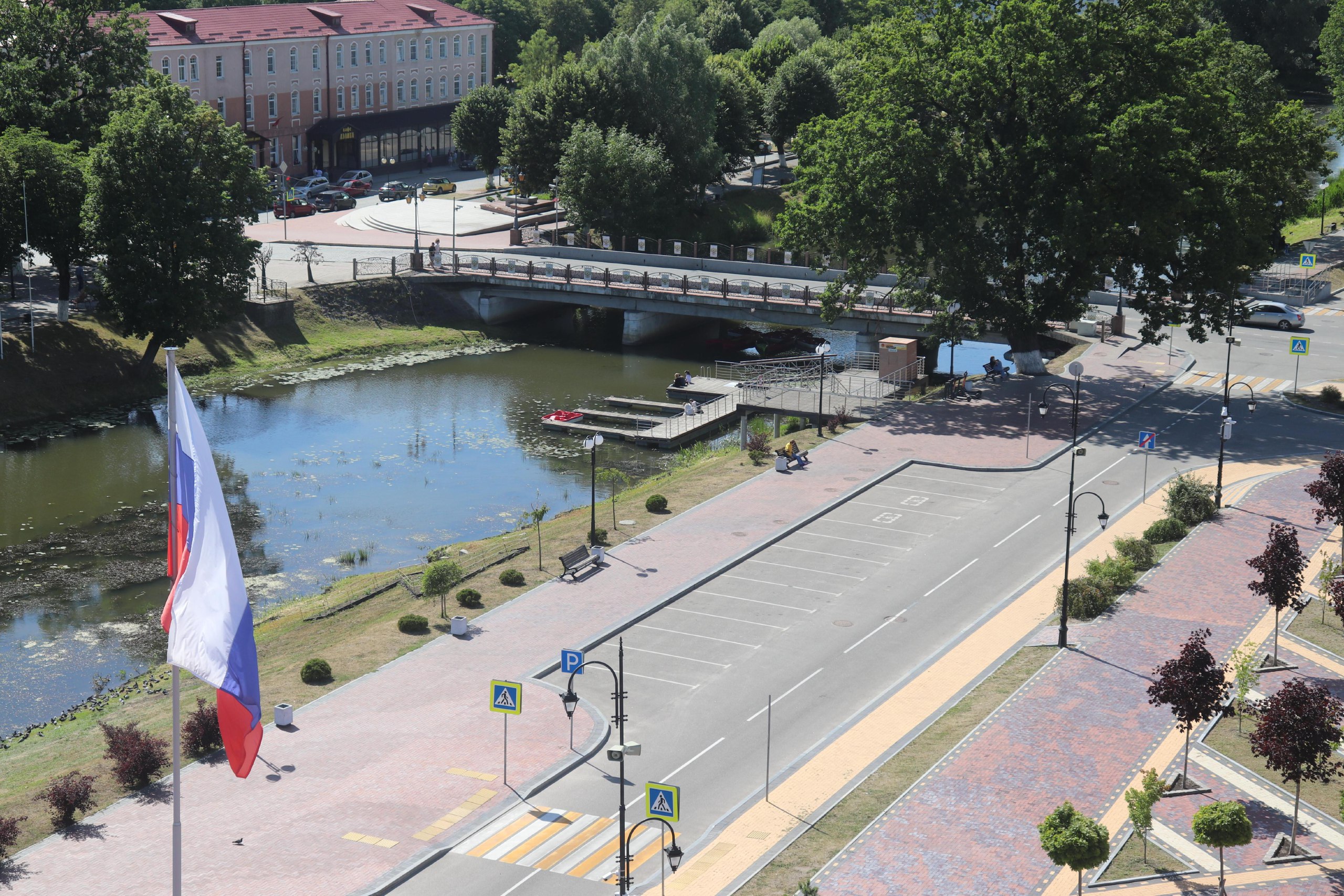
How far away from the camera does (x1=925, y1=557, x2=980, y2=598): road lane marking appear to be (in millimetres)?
44906

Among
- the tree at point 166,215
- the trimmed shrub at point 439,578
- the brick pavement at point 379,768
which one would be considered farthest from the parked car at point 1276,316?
the tree at point 166,215

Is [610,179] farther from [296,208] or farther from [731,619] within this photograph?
[731,619]

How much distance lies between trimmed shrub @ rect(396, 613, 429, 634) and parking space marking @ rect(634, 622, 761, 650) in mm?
5955

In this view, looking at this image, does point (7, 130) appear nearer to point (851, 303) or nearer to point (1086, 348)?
point (851, 303)

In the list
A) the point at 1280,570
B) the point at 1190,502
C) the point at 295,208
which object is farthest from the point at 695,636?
the point at 295,208

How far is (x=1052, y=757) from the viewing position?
33.8 m

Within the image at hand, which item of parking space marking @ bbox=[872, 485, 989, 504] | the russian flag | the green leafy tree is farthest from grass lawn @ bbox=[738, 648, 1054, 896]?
the green leafy tree

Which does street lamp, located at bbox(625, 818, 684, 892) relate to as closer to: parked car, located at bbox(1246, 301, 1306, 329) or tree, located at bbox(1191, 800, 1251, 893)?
tree, located at bbox(1191, 800, 1251, 893)

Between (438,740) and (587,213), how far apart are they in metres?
62.1

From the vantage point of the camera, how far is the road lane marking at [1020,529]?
162ft

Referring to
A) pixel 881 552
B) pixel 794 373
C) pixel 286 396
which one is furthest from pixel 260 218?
pixel 881 552

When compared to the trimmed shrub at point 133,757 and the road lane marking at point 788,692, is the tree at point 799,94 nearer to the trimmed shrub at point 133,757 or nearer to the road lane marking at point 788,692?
the road lane marking at point 788,692

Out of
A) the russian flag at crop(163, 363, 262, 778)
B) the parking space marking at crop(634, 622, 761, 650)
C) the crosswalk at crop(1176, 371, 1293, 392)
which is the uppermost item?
the russian flag at crop(163, 363, 262, 778)

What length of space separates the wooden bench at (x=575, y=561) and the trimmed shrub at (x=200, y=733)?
13.4 m
